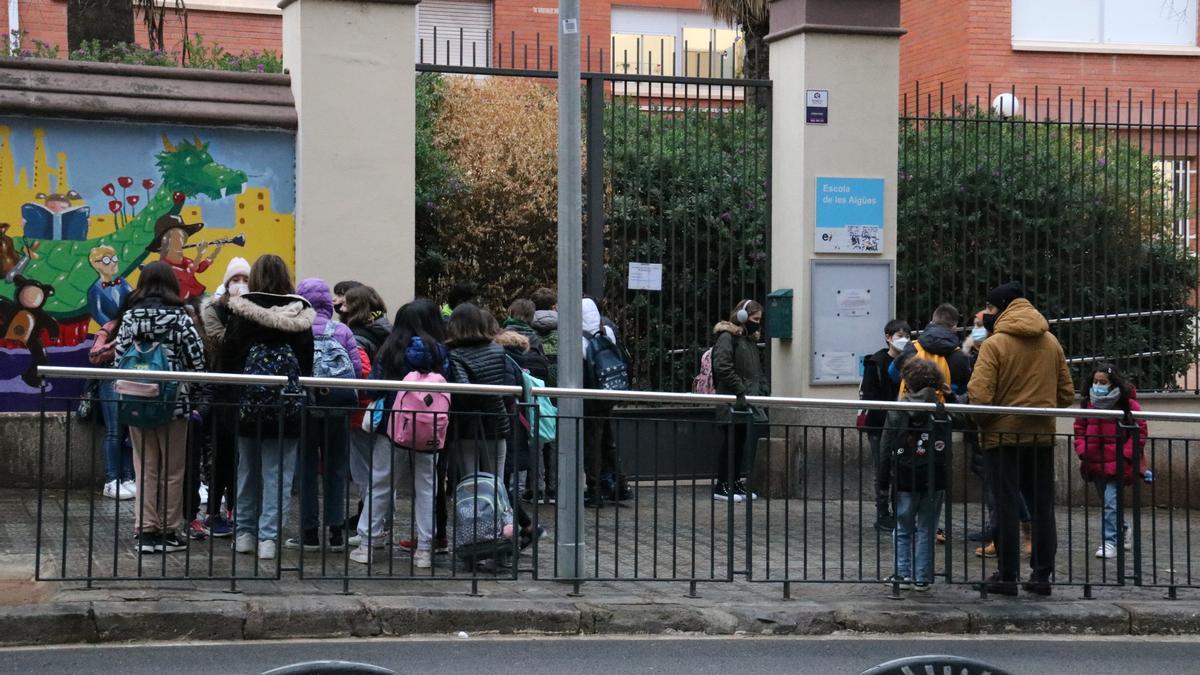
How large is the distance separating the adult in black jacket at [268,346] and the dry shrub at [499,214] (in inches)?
196

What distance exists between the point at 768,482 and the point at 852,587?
885mm

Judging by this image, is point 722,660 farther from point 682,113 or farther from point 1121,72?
point 1121,72

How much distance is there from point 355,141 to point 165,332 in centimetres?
313

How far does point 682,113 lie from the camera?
13.5m

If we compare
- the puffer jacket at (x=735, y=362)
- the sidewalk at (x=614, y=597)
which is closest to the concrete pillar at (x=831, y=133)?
the puffer jacket at (x=735, y=362)

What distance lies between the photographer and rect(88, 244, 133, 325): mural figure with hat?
37.0 ft

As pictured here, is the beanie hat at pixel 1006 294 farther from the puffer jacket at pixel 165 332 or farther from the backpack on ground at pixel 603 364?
the puffer jacket at pixel 165 332

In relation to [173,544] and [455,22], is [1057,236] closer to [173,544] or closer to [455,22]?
[173,544]

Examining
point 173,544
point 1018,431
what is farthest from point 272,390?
point 1018,431

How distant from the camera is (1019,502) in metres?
9.00

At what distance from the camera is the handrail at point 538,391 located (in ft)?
25.9

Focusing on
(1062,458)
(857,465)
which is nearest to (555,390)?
(857,465)

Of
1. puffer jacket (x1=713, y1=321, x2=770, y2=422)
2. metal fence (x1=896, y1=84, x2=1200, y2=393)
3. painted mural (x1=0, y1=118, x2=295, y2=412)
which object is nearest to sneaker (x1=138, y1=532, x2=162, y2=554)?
painted mural (x1=0, y1=118, x2=295, y2=412)

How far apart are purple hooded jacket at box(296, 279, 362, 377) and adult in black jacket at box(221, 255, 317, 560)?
1.49 ft
